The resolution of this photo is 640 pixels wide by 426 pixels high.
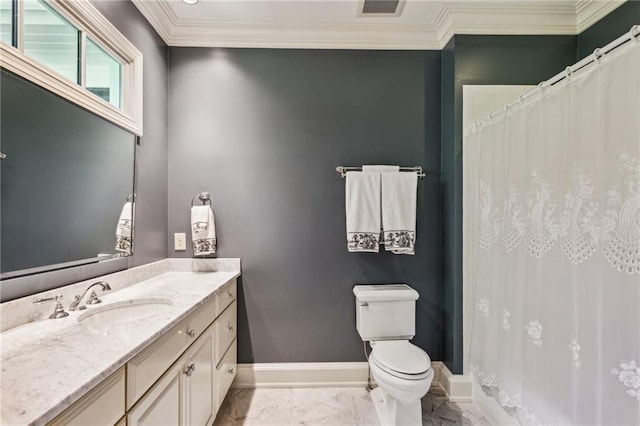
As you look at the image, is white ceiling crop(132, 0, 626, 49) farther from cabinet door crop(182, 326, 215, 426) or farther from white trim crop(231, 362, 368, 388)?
white trim crop(231, 362, 368, 388)

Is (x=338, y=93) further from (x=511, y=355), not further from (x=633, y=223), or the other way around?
(x=511, y=355)

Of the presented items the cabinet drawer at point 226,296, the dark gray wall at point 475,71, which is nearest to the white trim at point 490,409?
the dark gray wall at point 475,71

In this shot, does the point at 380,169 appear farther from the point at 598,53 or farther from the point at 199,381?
the point at 199,381

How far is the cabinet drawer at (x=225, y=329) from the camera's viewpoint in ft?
4.99

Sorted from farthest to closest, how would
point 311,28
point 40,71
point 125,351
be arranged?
point 311,28
point 40,71
point 125,351

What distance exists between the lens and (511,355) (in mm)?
1386

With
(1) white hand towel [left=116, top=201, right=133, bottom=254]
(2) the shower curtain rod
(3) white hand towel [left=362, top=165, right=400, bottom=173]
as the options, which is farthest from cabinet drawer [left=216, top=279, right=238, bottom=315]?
(2) the shower curtain rod

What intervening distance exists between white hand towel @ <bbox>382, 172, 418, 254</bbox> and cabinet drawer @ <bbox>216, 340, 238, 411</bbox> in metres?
1.26

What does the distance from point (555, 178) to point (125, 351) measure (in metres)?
1.71

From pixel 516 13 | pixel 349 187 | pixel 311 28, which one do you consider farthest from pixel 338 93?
pixel 516 13

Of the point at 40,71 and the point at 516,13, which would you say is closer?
the point at 40,71

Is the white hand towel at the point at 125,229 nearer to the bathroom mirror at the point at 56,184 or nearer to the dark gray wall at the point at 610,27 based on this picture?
the bathroom mirror at the point at 56,184

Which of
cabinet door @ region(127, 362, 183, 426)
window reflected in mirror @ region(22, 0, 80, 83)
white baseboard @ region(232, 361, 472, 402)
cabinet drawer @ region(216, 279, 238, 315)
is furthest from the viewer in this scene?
white baseboard @ region(232, 361, 472, 402)

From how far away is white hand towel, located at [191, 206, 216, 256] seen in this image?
6.02 ft
